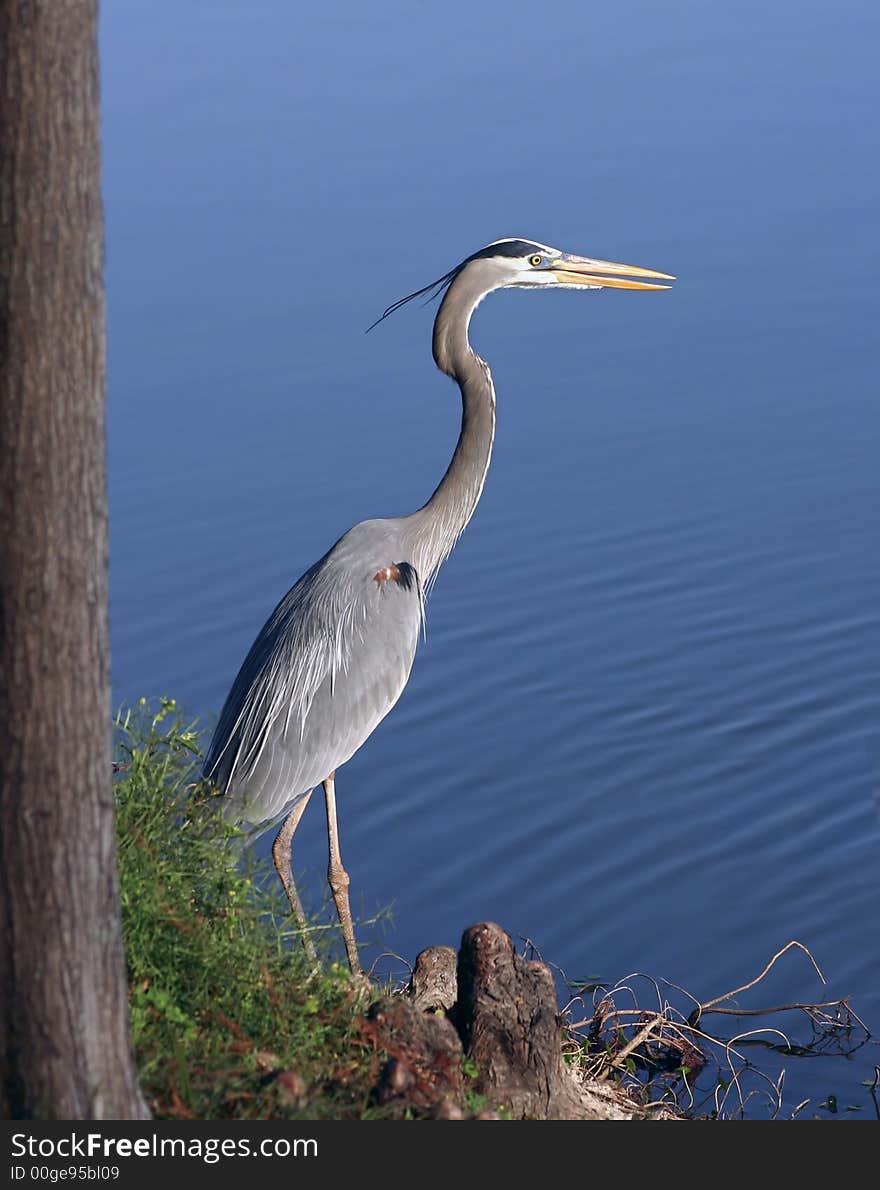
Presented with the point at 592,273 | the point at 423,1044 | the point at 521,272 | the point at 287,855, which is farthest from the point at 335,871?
the point at 592,273

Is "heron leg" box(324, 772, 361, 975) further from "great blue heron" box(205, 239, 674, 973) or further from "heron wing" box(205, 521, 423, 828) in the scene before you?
"heron wing" box(205, 521, 423, 828)

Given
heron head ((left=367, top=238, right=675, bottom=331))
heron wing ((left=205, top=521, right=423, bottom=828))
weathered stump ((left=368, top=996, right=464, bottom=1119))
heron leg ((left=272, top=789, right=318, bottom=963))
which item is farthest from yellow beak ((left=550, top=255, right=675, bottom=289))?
weathered stump ((left=368, top=996, right=464, bottom=1119))

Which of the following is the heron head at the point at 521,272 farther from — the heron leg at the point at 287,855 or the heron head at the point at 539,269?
the heron leg at the point at 287,855

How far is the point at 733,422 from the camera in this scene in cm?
1155

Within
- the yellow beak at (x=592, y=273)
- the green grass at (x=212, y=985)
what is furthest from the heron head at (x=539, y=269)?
the green grass at (x=212, y=985)

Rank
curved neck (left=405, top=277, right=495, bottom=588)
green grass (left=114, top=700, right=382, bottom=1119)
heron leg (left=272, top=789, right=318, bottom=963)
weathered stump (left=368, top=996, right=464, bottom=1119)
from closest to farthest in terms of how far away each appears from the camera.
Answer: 1. green grass (left=114, top=700, right=382, bottom=1119)
2. weathered stump (left=368, top=996, right=464, bottom=1119)
3. heron leg (left=272, top=789, right=318, bottom=963)
4. curved neck (left=405, top=277, right=495, bottom=588)

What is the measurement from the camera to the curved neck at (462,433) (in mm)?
6672

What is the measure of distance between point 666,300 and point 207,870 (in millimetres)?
9708

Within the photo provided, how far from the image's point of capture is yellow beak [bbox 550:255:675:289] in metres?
7.05

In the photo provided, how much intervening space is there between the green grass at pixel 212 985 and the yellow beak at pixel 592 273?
9.61 ft

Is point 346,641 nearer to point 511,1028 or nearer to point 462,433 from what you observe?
point 462,433

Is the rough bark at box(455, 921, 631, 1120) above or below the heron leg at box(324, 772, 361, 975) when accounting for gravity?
below

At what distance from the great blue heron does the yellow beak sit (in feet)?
0.06

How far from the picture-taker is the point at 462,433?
22.1ft
